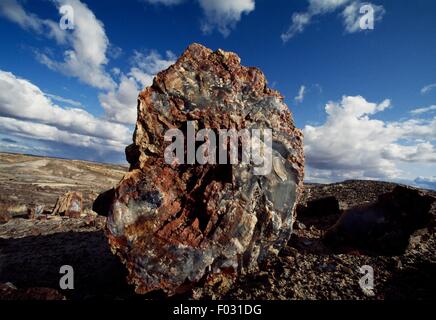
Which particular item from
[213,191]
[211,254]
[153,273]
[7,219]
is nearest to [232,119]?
[213,191]

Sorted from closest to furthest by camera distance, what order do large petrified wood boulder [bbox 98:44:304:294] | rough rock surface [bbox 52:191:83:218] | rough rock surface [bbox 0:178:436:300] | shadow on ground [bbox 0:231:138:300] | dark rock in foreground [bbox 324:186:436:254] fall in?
rough rock surface [bbox 0:178:436:300] < large petrified wood boulder [bbox 98:44:304:294] < shadow on ground [bbox 0:231:138:300] < dark rock in foreground [bbox 324:186:436:254] < rough rock surface [bbox 52:191:83:218]

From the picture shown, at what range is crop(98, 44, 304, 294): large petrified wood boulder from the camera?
4.35 meters

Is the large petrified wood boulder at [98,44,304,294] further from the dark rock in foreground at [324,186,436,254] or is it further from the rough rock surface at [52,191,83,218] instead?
the rough rock surface at [52,191,83,218]

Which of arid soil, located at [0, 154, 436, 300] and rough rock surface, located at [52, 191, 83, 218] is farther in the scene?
rough rock surface, located at [52, 191, 83, 218]

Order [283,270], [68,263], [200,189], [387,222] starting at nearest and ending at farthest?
[283,270] → [200,189] → [387,222] → [68,263]

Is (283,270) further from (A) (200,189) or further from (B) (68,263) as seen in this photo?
(B) (68,263)

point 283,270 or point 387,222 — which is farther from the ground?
point 387,222

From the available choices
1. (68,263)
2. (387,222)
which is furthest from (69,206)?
(387,222)

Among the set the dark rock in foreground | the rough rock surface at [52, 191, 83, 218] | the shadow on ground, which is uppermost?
the dark rock in foreground

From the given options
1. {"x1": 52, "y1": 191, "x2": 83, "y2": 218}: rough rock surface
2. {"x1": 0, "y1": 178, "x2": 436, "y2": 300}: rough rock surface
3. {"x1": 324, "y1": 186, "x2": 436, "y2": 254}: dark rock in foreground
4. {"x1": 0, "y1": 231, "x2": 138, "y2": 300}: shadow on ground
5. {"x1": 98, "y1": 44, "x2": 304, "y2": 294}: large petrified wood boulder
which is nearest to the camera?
{"x1": 0, "y1": 178, "x2": 436, "y2": 300}: rough rock surface

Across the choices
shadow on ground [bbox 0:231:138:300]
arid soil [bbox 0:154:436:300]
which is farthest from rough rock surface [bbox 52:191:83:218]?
shadow on ground [bbox 0:231:138:300]

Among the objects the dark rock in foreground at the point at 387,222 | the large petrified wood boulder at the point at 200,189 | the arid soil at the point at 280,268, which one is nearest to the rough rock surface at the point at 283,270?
the arid soil at the point at 280,268

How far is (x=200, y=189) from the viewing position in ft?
15.6

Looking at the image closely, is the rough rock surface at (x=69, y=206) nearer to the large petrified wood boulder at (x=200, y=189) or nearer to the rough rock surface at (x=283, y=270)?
the rough rock surface at (x=283, y=270)
